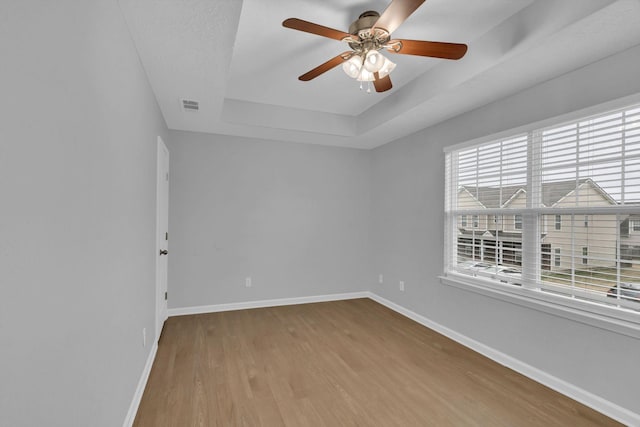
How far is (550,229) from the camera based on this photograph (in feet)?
8.02

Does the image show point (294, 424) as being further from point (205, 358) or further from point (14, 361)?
point (14, 361)

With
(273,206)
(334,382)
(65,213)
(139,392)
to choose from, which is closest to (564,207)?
(334,382)

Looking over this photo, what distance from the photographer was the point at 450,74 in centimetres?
257

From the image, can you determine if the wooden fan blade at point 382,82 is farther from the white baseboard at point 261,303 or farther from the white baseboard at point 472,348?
the white baseboard at point 261,303

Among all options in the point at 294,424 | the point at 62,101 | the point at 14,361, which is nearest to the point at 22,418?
→ the point at 14,361

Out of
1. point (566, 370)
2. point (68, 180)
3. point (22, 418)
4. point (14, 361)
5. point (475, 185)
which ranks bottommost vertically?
point (566, 370)

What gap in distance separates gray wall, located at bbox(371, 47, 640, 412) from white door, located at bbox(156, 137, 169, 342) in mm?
2941

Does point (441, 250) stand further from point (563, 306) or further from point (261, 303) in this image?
point (261, 303)

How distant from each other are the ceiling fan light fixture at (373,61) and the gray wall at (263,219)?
2514mm

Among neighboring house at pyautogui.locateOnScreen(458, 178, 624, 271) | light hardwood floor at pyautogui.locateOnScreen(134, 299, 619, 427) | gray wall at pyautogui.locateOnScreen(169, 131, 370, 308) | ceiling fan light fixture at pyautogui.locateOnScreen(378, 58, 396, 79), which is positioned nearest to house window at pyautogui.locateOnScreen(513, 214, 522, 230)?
neighboring house at pyautogui.locateOnScreen(458, 178, 624, 271)

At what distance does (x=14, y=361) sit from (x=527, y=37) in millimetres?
2822

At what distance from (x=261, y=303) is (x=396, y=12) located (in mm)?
3779

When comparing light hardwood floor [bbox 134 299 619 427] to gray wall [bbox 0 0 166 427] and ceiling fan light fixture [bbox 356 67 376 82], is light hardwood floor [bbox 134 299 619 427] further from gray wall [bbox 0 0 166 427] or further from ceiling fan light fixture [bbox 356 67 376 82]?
ceiling fan light fixture [bbox 356 67 376 82]

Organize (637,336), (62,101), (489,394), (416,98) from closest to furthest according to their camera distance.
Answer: (62,101), (637,336), (489,394), (416,98)
